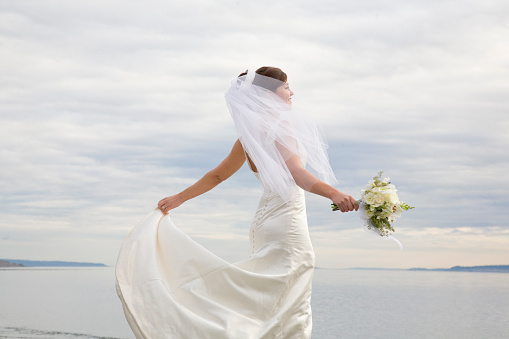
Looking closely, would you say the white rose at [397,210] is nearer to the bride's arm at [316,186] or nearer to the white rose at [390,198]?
the white rose at [390,198]

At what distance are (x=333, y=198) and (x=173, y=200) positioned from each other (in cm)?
131

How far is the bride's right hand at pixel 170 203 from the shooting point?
15.0 ft

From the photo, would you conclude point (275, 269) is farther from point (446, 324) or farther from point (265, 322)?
point (446, 324)

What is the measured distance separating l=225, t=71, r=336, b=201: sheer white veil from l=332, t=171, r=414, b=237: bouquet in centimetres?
35

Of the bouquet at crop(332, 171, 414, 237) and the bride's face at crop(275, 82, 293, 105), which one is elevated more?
the bride's face at crop(275, 82, 293, 105)

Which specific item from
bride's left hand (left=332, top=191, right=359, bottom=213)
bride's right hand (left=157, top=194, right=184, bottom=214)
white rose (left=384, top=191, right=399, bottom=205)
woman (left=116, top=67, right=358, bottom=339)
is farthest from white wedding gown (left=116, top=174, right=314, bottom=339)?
white rose (left=384, top=191, right=399, bottom=205)

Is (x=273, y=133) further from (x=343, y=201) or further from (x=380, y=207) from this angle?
(x=380, y=207)

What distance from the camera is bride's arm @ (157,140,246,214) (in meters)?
4.59

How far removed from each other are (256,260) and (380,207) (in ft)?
2.97

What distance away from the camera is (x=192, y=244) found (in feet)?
14.1

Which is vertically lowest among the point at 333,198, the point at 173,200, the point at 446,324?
the point at 446,324

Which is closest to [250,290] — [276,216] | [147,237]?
[276,216]

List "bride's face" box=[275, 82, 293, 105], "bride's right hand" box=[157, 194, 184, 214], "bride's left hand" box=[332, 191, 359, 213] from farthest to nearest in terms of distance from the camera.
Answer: "bride's right hand" box=[157, 194, 184, 214] < "bride's face" box=[275, 82, 293, 105] < "bride's left hand" box=[332, 191, 359, 213]

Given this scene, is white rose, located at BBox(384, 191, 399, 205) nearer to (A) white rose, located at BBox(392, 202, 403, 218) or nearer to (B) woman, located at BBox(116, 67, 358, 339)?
(A) white rose, located at BBox(392, 202, 403, 218)
